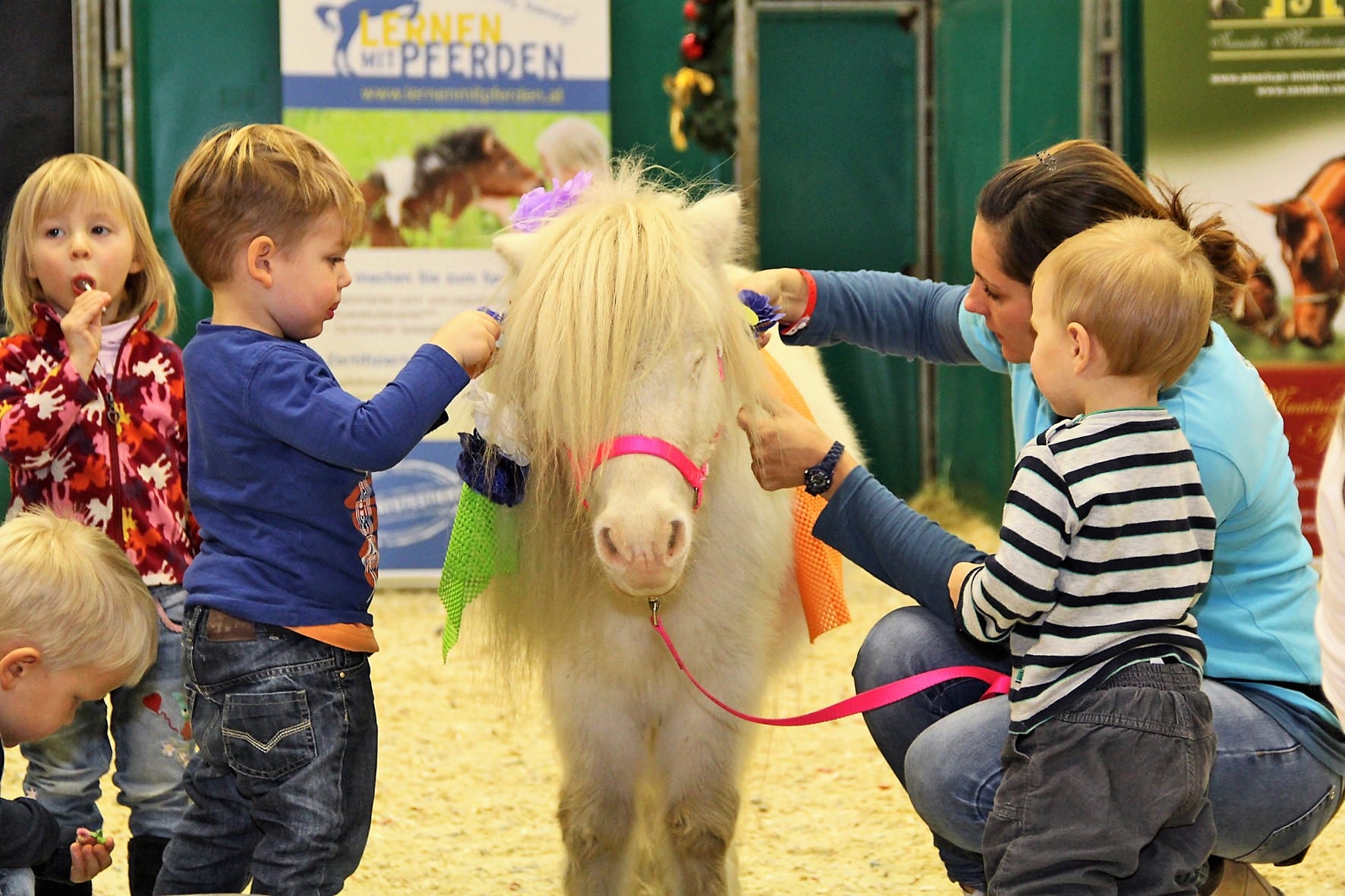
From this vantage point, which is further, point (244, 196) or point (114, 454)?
point (114, 454)

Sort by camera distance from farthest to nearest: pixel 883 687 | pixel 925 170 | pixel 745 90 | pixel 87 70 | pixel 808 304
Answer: pixel 925 170, pixel 745 90, pixel 87 70, pixel 808 304, pixel 883 687

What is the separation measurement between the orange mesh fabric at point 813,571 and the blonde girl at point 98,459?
1091mm

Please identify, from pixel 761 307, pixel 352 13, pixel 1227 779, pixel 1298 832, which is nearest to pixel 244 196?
pixel 761 307

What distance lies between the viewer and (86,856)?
172 cm

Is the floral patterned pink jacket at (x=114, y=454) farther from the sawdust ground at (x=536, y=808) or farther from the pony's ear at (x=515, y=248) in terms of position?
the pony's ear at (x=515, y=248)

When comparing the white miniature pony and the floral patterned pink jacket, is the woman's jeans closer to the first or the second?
the white miniature pony

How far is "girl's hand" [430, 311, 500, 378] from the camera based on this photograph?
173cm

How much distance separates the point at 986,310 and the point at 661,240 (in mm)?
528

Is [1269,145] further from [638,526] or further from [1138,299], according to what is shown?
[638,526]

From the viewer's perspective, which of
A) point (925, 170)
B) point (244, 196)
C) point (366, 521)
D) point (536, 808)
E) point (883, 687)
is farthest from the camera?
point (925, 170)

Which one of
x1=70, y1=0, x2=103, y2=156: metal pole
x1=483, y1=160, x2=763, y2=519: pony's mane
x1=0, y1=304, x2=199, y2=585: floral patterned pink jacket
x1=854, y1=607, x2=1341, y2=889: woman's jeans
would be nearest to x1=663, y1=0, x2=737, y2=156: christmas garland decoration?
x1=70, y1=0, x2=103, y2=156: metal pole

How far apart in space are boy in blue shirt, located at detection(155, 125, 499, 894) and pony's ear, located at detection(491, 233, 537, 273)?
125 mm

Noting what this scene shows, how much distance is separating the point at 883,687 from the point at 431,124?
3.44 m

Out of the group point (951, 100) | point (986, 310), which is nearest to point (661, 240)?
point (986, 310)
